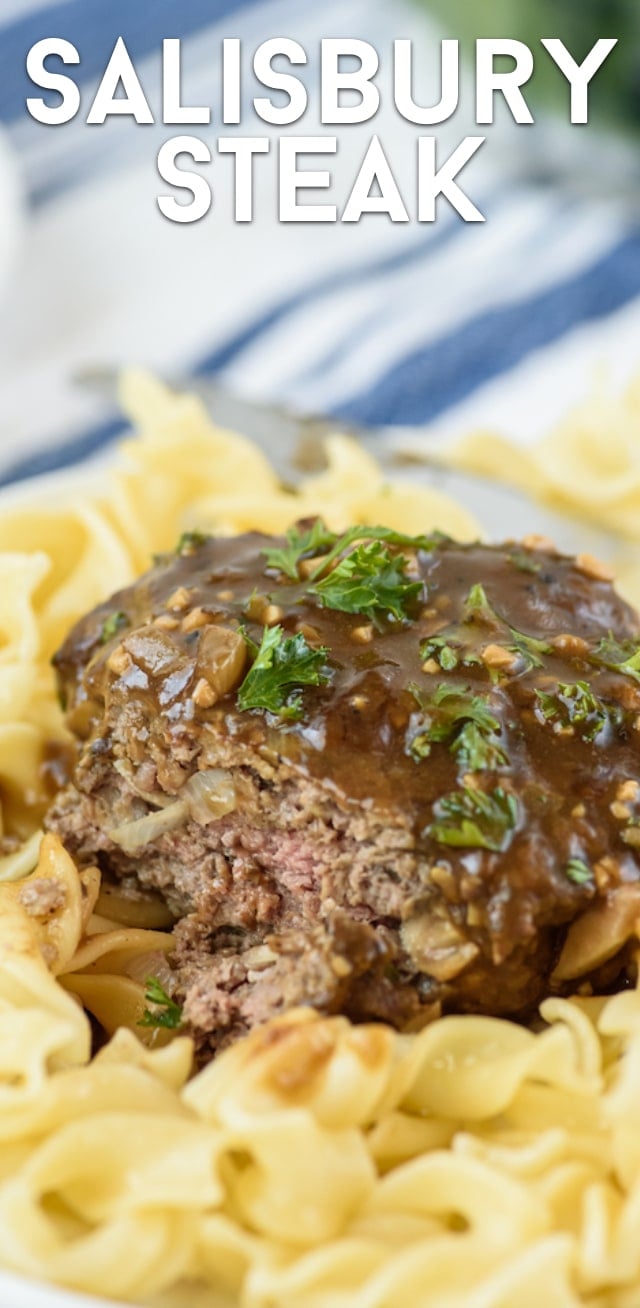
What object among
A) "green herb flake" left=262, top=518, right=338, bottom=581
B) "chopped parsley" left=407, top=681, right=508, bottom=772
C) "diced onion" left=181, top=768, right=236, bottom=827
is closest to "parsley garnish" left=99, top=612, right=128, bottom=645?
"green herb flake" left=262, top=518, right=338, bottom=581

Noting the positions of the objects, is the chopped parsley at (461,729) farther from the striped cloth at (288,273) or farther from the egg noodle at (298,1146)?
the striped cloth at (288,273)

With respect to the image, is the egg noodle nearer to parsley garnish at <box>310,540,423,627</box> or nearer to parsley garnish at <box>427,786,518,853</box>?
parsley garnish at <box>427,786,518,853</box>

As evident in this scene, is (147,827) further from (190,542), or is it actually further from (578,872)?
(578,872)

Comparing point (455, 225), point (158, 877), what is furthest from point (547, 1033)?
point (455, 225)

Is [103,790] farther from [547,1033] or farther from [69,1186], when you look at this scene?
[547,1033]

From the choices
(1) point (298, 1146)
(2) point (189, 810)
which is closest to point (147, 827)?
(2) point (189, 810)

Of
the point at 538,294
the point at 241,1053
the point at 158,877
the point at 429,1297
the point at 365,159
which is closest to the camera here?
the point at 429,1297

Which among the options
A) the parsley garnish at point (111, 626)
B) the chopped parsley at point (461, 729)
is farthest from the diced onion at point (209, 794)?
the parsley garnish at point (111, 626)
